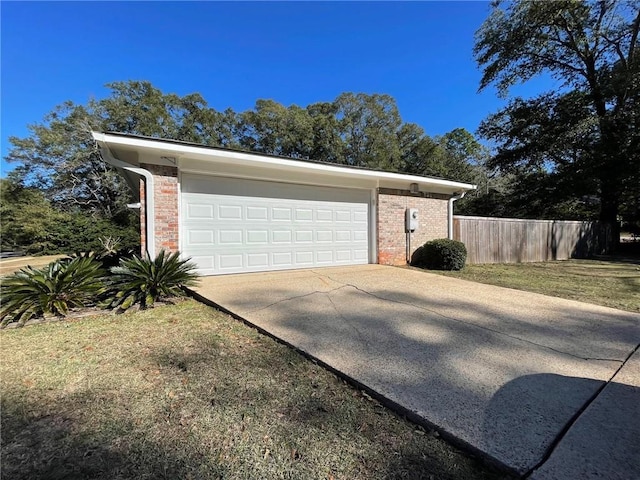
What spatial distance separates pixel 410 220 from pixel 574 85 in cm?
1726

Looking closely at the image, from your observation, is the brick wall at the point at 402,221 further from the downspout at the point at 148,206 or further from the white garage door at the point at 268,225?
the downspout at the point at 148,206

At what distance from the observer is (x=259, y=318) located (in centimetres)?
425

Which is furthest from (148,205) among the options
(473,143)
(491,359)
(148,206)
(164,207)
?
(473,143)

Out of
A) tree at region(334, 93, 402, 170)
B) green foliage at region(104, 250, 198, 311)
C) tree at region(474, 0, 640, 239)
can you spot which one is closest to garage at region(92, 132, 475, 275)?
green foliage at region(104, 250, 198, 311)

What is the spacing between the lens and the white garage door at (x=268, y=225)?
693 centimetres

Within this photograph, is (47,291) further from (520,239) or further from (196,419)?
(520,239)

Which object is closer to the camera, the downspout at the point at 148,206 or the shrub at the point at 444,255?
the downspout at the point at 148,206

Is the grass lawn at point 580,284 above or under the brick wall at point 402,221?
under

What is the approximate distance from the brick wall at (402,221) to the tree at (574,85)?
12.7 meters

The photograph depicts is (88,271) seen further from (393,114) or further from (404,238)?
(393,114)

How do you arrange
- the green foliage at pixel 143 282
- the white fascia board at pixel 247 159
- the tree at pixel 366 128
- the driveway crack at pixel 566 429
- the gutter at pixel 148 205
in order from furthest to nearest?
the tree at pixel 366 128 → the gutter at pixel 148 205 → the white fascia board at pixel 247 159 → the green foliage at pixel 143 282 → the driveway crack at pixel 566 429

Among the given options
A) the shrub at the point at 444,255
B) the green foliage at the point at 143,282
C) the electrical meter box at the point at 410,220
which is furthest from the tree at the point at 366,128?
the green foliage at the point at 143,282

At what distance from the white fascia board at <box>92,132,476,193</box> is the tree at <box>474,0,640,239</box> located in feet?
44.9

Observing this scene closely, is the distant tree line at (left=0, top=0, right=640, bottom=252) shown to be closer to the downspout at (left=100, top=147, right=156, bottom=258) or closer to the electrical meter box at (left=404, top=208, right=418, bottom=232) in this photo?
the electrical meter box at (left=404, top=208, right=418, bottom=232)
